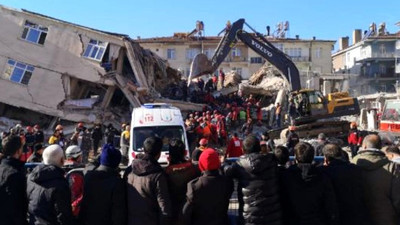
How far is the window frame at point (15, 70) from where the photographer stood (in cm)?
2631

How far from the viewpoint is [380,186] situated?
5.24 meters

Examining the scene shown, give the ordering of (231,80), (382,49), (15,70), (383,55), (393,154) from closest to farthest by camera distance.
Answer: (393,154) → (15,70) → (231,80) → (383,55) → (382,49)

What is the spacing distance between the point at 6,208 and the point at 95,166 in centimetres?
111

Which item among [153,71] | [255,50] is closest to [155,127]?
[255,50]

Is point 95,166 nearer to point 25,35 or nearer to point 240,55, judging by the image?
point 25,35

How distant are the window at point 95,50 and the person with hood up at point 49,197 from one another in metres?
22.5

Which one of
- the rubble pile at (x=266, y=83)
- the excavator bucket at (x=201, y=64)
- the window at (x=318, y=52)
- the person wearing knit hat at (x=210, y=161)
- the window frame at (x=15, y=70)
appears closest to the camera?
the person wearing knit hat at (x=210, y=161)

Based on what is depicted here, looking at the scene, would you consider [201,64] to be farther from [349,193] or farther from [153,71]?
[349,193]

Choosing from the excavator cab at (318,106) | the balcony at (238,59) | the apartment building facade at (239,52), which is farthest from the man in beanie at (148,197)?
the balcony at (238,59)

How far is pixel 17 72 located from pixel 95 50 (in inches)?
190

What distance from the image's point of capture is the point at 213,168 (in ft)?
17.1

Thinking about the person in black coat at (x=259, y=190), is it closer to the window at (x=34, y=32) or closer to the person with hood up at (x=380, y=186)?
the person with hood up at (x=380, y=186)

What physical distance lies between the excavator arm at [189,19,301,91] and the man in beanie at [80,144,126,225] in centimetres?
2472

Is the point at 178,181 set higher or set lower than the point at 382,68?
lower
